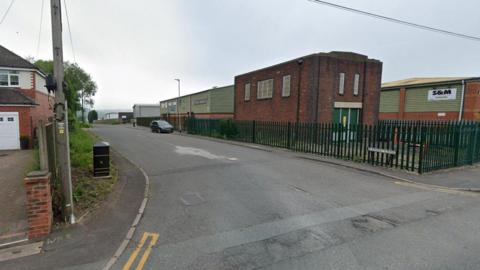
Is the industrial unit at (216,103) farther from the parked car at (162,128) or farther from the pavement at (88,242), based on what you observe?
the pavement at (88,242)

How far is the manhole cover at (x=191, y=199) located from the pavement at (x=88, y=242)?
1036mm

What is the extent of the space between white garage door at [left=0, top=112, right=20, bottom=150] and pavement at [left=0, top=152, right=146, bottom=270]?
14.3 metres

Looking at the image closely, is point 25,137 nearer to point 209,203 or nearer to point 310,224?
point 209,203

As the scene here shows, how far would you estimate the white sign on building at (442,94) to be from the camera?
26.0 m

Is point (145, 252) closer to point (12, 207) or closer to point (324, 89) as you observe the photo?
point (12, 207)

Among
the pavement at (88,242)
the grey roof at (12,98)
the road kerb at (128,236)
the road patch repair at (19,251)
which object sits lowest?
the road patch repair at (19,251)

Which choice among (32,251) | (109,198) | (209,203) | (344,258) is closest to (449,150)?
(344,258)

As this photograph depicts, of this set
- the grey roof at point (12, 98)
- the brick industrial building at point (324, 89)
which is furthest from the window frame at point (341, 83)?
the grey roof at point (12, 98)

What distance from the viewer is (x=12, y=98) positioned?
15.6 metres

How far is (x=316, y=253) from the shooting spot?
362 centimetres

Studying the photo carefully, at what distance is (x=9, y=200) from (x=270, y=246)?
244 inches

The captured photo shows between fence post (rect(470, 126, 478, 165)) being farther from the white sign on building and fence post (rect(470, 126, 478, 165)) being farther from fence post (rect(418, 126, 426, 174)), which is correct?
the white sign on building

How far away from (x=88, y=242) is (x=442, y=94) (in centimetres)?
3435

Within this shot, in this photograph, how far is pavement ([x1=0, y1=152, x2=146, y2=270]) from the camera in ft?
11.3
